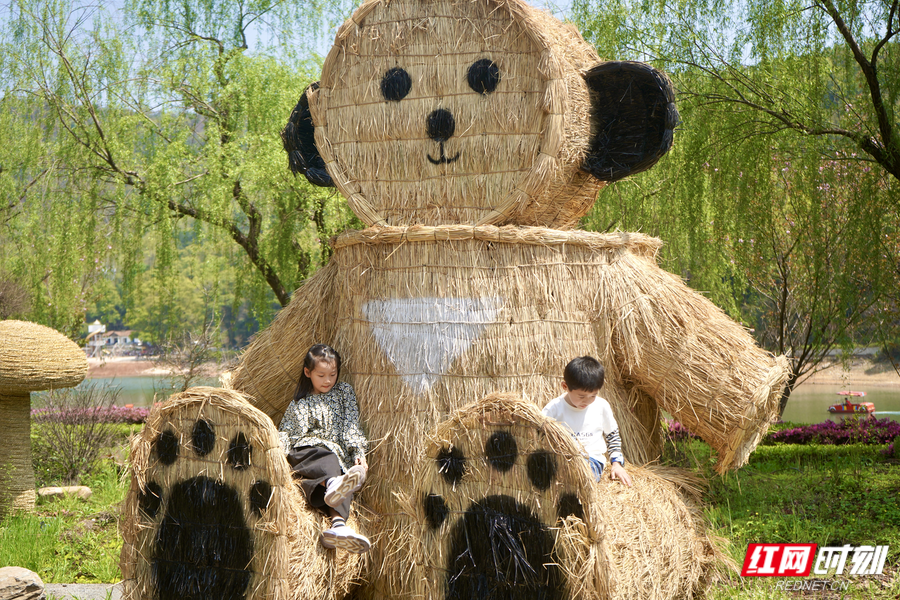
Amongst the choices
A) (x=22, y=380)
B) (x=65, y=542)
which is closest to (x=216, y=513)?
(x=65, y=542)

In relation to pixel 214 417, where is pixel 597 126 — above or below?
above

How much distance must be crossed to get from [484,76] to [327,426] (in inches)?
58.7

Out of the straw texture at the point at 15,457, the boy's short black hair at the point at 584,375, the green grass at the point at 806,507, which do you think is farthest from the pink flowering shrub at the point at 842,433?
the straw texture at the point at 15,457

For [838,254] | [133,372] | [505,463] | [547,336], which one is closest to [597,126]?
[547,336]

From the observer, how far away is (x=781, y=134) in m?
5.26

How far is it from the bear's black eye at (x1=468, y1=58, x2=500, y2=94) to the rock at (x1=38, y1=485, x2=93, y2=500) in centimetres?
493

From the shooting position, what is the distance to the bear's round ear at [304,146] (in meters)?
3.45

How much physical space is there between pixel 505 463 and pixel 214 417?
1001 mm

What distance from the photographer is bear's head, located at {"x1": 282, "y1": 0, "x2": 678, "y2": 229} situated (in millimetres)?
2955

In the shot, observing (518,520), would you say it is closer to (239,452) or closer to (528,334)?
(528,334)

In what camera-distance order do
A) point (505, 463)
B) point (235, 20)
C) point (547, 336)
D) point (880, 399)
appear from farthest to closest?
point (880, 399) < point (235, 20) < point (547, 336) < point (505, 463)

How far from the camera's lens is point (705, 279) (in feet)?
21.6

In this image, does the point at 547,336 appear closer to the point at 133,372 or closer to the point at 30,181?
the point at 30,181

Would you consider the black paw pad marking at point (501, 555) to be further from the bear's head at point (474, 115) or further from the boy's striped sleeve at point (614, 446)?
the bear's head at point (474, 115)
